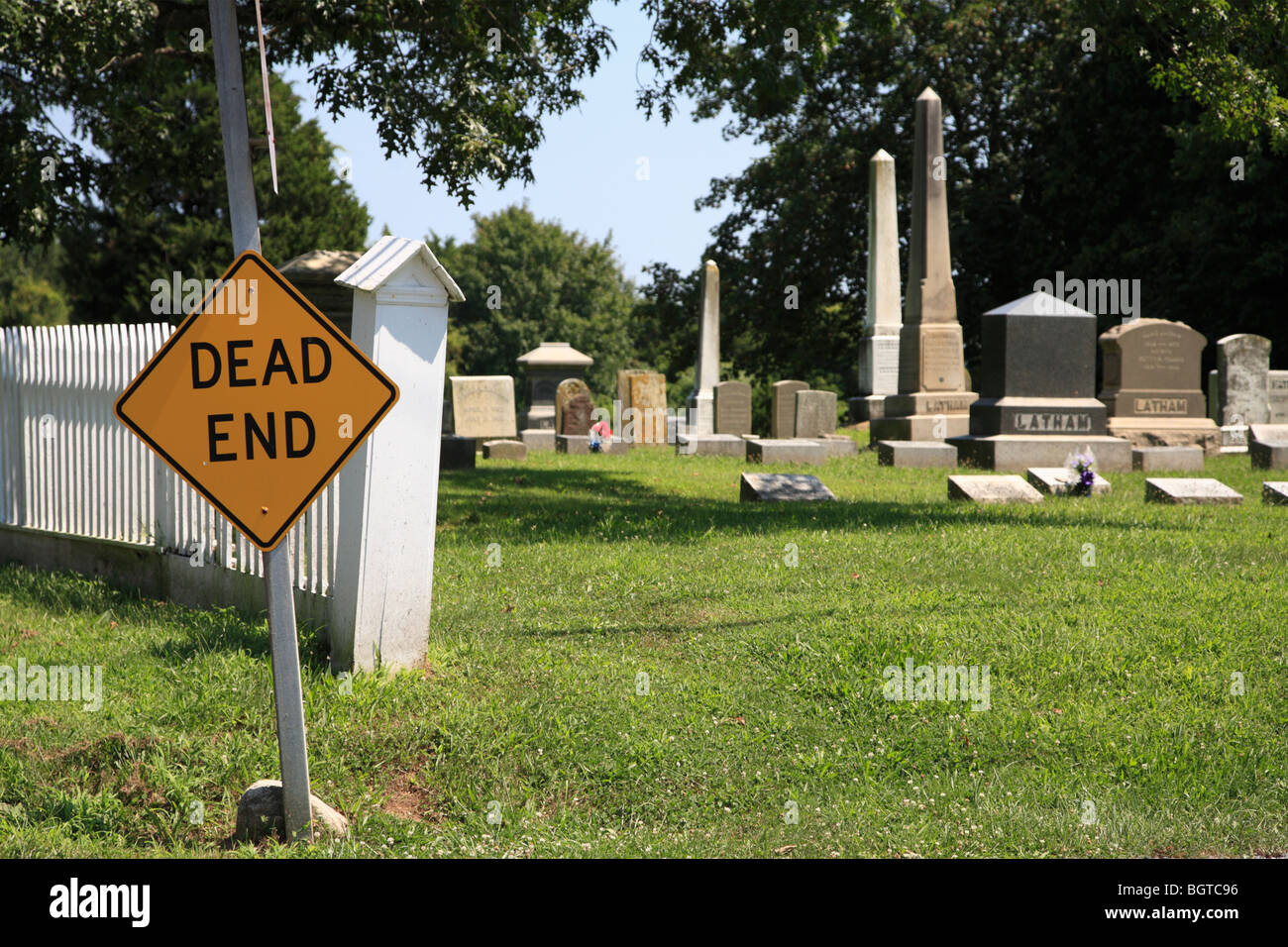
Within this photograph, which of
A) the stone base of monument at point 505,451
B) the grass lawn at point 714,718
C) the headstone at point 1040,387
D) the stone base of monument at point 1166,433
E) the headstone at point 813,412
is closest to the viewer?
the grass lawn at point 714,718

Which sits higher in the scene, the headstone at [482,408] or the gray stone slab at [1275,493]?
the headstone at [482,408]

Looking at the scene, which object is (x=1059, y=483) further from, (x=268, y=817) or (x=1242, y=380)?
(x=1242, y=380)

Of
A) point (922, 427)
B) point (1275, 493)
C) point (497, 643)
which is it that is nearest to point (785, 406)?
point (922, 427)

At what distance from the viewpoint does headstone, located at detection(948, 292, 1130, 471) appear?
15.2 metres

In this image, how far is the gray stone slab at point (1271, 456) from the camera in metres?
14.9

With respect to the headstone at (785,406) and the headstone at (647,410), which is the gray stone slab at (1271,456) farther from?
the headstone at (647,410)

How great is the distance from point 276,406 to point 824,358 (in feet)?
115

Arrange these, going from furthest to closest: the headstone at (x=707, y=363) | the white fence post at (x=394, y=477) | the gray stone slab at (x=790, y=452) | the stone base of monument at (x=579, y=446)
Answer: the headstone at (x=707, y=363)
the stone base of monument at (x=579, y=446)
the gray stone slab at (x=790, y=452)
the white fence post at (x=394, y=477)

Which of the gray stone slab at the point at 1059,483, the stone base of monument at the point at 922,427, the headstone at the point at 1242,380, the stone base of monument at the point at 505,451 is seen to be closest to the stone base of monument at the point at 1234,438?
the headstone at the point at 1242,380

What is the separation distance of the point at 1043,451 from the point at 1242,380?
25.7 ft

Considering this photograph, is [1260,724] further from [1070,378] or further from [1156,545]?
[1070,378]

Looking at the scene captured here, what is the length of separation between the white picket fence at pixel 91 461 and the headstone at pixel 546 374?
→ 591 inches

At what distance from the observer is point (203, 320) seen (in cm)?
391
